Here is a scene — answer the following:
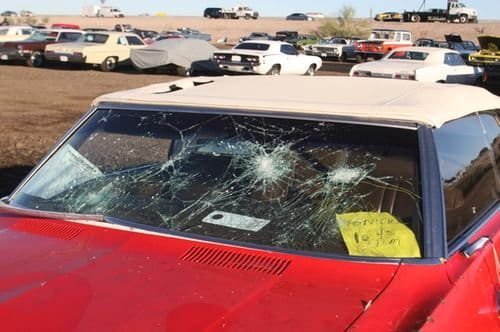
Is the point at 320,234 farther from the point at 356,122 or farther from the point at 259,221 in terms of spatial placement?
the point at 356,122

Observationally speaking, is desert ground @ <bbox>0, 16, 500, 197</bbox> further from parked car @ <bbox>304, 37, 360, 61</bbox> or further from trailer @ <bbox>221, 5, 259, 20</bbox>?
trailer @ <bbox>221, 5, 259, 20</bbox>

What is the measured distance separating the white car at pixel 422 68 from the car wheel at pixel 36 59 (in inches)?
546

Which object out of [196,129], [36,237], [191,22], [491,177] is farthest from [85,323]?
[191,22]

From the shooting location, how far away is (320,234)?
2.27 m

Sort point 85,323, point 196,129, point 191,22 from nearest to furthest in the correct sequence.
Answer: point 85,323, point 196,129, point 191,22

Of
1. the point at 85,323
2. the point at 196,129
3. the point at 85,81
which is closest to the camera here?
the point at 85,323

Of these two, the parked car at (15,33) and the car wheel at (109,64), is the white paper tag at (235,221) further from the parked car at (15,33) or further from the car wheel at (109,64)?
the parked car at (15,33)

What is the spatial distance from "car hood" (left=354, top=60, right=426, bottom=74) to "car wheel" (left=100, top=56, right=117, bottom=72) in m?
10.5

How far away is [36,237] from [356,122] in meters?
1.28

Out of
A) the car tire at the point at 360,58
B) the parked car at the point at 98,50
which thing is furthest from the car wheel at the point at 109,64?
the car tire at the point at 360,58

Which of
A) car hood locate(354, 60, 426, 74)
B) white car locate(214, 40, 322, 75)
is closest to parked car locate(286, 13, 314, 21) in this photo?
white car locate(214, 40, 322, 75)

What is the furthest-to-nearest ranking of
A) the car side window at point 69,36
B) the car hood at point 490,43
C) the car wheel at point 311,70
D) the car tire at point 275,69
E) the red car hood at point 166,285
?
the car side window at point 69,36 < the car wheel at point 311,70 < the car tire at point 275,69 < the car hood at point 490,43 < the red car hood at point 166,285

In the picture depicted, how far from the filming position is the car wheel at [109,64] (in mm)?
24656

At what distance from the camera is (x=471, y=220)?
2621 millimetres
